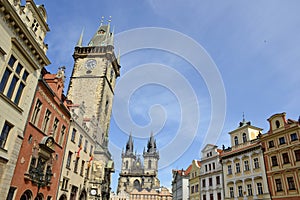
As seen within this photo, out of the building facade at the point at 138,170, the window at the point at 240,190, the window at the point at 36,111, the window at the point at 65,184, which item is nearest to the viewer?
the window at the point at 36,111

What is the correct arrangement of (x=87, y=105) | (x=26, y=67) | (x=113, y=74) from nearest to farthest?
(x=26, y=67) < (x=87, y=105) < (x=113, y=74)

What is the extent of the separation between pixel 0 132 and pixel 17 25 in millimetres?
7196

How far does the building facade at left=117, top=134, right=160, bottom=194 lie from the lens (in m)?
134

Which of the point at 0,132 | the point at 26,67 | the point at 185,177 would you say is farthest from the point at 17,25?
the point at 185,177

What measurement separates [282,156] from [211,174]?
13.2 m

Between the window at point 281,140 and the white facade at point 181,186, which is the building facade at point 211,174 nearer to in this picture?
the window at point 281,140

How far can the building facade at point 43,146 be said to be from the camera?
1692 centimetres

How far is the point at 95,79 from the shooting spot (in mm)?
43500

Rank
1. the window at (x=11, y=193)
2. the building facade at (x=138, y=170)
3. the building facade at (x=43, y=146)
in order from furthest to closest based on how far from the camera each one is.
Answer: the building facade at (x=138, y=170) < the building facade at (x=43, y=146) < the window at (x=11, y=193)

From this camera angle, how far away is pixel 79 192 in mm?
26688

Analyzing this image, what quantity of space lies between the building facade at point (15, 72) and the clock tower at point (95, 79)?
2266cm

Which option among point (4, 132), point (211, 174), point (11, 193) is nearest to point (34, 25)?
point (4, 132)

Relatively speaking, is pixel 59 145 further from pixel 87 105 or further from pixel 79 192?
pixel 87 105

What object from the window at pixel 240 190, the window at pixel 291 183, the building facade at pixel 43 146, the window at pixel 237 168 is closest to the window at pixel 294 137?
the window at pixel 291 183
